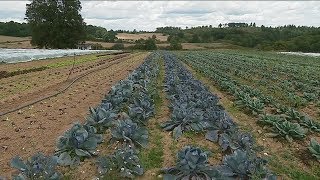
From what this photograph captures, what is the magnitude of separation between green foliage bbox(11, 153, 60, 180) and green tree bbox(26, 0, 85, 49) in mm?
56720

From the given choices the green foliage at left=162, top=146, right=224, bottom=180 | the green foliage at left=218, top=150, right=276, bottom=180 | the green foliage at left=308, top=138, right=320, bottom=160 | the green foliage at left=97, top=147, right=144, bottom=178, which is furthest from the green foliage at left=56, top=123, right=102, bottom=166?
the green foliage at left=308, top=138, right=320, bottom=160

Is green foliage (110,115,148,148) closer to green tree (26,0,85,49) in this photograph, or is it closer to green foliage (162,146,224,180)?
green foliage (162,146,224,180)

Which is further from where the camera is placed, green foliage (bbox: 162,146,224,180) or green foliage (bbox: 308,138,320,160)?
green foliage (bbox: 308,138,320,160)

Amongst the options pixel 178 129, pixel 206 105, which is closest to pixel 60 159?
pixel 178 129

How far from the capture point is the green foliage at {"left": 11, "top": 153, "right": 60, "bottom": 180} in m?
4.86

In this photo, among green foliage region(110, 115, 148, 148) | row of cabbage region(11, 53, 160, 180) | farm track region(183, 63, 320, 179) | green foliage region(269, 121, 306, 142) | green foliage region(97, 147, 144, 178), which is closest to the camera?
row of cabbage region(11, 53, 160, 180)

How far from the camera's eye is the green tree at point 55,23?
59.7 metres

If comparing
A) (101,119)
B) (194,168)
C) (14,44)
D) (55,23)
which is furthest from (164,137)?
(14,44)

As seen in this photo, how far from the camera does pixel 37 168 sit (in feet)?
16.0

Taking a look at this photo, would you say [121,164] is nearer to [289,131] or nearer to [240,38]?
[289,131]

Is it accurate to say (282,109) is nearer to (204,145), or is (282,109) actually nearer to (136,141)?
(204,145)

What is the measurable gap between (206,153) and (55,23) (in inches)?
2287

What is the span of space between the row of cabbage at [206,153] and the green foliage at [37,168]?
1.48 metres

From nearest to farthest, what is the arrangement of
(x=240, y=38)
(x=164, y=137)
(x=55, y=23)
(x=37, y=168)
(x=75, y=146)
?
(x=37, y=168) → (x=75, y=146) → (x=164, y=137) → (x=55, y=23) → (x=240, y=38)
